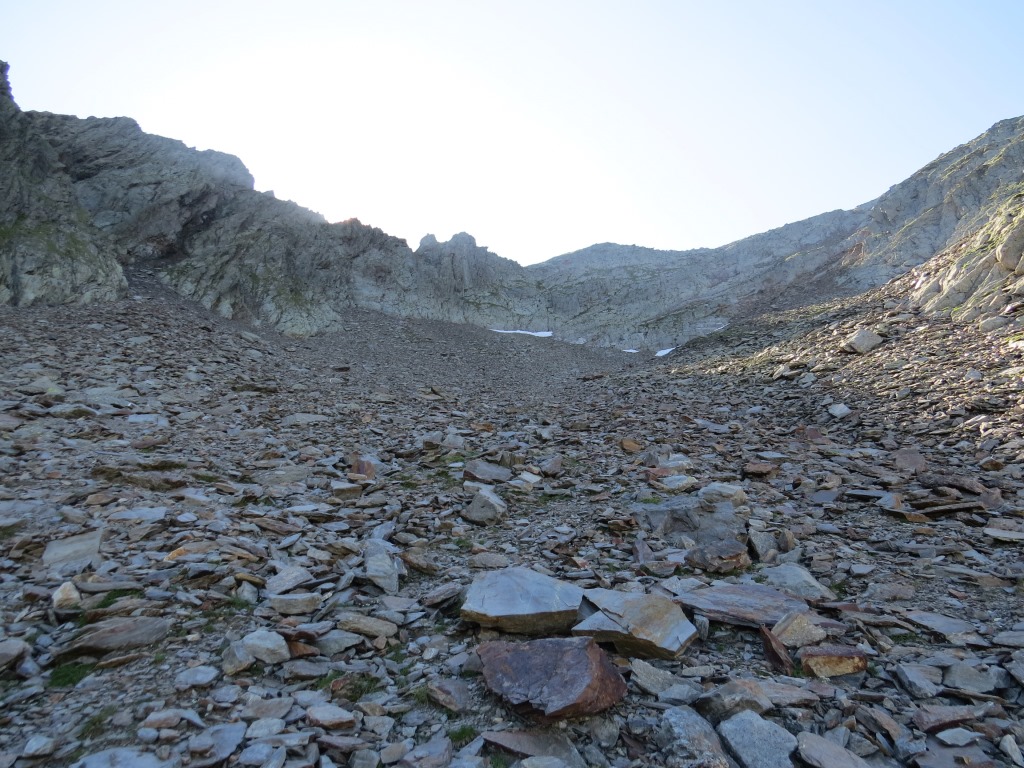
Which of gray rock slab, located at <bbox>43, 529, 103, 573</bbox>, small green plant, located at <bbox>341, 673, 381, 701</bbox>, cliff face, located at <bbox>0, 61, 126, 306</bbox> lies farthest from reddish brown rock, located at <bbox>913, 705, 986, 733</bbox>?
cliff face, located at <bbox>0, 61, 126, 306</bbox>

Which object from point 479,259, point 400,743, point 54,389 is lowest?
point 400,743

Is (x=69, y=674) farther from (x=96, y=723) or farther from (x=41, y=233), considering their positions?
(x=41, y=233)

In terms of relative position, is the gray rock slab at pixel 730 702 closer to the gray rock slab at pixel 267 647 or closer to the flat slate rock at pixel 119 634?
the gray rock slab at pixel 267 647

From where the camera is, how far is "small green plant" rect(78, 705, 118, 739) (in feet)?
12.1

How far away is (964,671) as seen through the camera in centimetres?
420

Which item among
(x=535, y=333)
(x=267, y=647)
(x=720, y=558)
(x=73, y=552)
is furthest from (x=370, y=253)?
(x=267, y=647)

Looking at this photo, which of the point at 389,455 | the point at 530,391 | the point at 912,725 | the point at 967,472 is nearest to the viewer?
the point at 912,725

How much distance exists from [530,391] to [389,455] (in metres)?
12.9

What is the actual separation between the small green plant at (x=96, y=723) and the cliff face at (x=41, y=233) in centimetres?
2144

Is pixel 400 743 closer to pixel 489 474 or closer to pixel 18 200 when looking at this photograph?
pixel 489 474

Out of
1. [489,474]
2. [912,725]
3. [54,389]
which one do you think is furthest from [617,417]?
[54,389]

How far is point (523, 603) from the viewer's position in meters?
5.21

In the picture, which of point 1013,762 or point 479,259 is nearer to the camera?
point 1013,762

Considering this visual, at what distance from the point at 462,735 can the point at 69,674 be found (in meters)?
3.26
